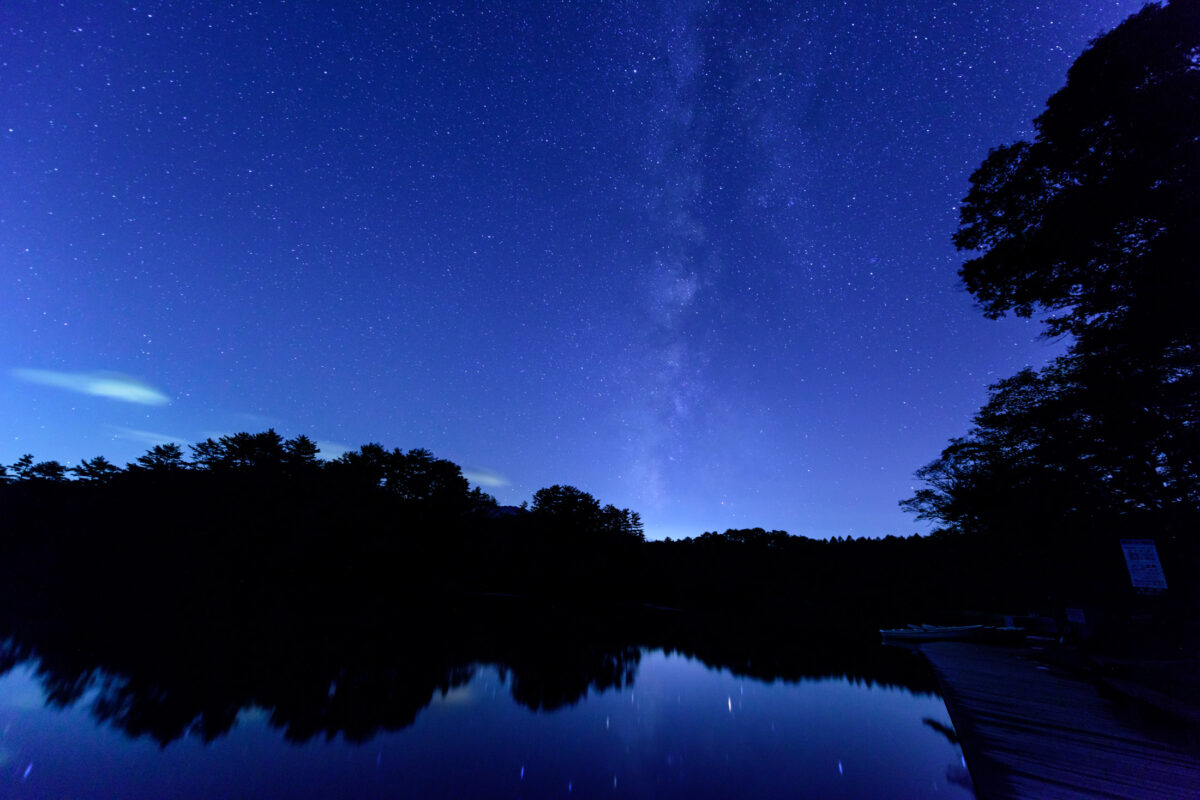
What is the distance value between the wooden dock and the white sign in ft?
10.2

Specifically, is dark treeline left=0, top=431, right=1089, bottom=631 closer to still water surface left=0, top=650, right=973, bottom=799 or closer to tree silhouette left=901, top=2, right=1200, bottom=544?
tree silhouette left=901, top=2, right=1200, bottom=544

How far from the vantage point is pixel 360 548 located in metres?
70.2

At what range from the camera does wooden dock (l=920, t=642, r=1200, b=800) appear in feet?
25.5

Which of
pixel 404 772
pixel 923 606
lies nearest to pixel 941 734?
pixel 404 772

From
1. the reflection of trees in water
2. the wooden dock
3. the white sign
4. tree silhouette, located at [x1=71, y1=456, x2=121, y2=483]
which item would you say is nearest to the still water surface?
the reflection of trees in water

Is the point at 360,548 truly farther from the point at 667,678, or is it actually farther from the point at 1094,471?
the point at 1094,471

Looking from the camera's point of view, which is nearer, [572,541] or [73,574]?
[73,574]

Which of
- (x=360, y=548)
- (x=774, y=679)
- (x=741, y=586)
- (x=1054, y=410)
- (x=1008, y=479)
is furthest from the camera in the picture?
(x=741, y=586)

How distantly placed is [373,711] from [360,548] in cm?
6063

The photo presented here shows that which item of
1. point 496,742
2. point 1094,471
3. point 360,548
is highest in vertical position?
point 1094,471

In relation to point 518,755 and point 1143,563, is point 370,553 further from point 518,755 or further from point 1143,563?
point 1143,563

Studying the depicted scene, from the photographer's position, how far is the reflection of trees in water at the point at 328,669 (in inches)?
630

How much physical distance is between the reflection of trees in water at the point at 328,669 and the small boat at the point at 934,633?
104 inches

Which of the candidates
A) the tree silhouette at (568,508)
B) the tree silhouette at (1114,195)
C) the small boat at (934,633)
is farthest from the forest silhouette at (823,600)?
the tree silhouette at (568,508)
